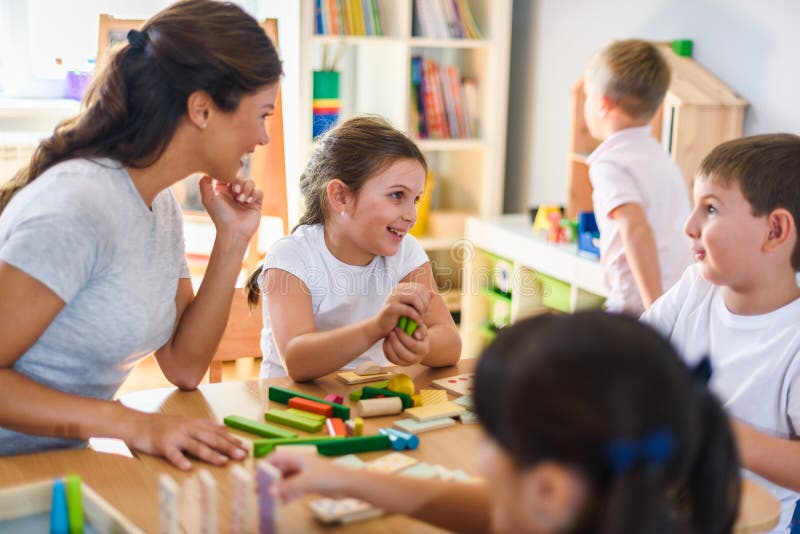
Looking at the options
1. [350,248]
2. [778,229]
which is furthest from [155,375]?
[778,229]

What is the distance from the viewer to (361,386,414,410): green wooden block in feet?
4.58

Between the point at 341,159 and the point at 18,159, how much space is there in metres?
2.25

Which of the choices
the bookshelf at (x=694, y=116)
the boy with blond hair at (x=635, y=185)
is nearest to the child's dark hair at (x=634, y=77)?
the boy with blond hair at (x=635, y=185)

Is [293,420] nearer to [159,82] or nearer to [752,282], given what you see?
[159,82]

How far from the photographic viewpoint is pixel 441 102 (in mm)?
3789

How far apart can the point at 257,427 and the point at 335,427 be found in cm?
11

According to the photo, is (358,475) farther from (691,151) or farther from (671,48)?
(671,48)

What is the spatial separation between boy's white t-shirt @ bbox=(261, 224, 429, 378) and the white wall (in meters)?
1.53

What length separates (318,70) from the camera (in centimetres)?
365

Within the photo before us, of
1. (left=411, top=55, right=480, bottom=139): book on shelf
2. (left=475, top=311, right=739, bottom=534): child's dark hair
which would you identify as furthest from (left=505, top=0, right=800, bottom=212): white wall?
(left=475, top=311, right=739, bottom=534): child's dark hair

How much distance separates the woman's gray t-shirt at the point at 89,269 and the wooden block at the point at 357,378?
32 cm

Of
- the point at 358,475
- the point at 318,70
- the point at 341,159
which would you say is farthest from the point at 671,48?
the point at 358,475

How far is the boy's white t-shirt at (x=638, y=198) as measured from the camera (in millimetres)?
2514

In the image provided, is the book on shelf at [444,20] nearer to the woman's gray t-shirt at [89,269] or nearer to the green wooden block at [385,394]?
the woman's gray t-shirt at [89,269]
